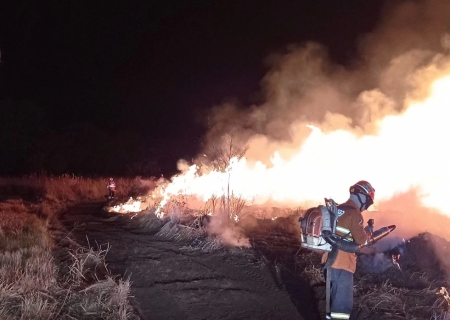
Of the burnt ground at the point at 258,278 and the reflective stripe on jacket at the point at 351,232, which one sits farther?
the burnt ground at the point at 258,278

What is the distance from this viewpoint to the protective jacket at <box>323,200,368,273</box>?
4.70 m

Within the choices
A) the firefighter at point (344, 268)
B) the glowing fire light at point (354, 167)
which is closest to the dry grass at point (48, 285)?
the firefighter at point (344, 268)

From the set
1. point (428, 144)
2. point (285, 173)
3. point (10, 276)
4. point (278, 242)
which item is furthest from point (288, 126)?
point (10, 276)

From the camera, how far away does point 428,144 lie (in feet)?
36.0

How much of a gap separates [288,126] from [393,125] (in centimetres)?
437

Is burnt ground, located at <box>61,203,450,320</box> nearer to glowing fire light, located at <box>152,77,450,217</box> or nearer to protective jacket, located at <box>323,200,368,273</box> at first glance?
protective jacket, located at <box>323,200,368,273</box>

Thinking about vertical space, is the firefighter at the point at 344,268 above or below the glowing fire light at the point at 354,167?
below

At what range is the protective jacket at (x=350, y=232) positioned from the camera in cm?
470

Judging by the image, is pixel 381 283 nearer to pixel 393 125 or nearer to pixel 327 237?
pixel 327 237

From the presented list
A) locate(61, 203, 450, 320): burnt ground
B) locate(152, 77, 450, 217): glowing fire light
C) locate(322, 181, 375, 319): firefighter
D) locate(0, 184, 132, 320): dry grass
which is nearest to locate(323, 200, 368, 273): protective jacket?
locate(322, 181, 375, 319): firefighter

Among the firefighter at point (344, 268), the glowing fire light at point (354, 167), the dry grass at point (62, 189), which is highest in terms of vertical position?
the glowing fire light at point (354, 167)

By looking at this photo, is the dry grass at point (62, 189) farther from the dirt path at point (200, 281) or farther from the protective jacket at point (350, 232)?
the protective jacket at point (350, 232)

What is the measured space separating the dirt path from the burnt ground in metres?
0.01

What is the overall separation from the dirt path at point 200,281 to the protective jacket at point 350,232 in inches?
58.6
